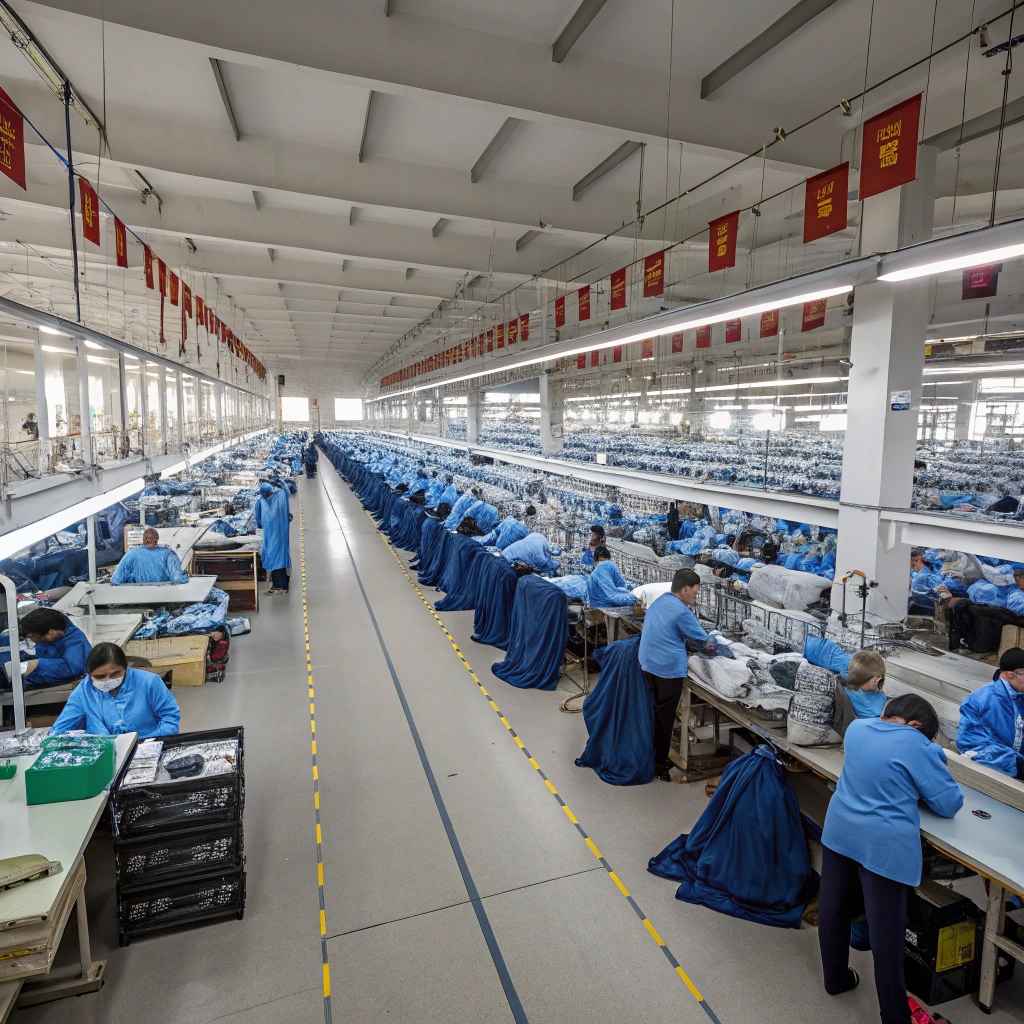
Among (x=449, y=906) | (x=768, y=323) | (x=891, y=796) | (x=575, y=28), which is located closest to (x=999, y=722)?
(x=891, y=796)

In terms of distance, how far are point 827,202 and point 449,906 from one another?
517 centimetres

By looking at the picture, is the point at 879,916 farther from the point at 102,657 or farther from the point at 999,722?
the point at 102,657

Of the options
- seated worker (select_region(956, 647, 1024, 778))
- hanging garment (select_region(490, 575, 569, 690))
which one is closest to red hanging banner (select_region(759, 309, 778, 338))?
hanging garment (select_region(490, 575, 569, 690))

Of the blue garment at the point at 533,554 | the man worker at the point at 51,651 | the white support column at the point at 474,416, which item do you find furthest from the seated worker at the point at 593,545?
the white support column at the point at 474,416

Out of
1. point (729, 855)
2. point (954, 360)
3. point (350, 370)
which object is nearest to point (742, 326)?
point (954, 360)

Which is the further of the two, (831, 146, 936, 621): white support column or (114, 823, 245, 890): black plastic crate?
(831, 146, 936, 621): white support column

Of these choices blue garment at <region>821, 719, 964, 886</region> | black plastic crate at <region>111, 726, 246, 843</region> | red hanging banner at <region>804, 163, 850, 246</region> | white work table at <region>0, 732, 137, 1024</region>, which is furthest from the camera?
red hanging banner at <region>804, 163, 850, 246</region>

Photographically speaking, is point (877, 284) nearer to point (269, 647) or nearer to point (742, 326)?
point (742, 326)

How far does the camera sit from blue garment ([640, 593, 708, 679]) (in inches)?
173

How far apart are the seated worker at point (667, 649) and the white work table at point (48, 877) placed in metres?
3.39

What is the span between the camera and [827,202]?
4.39 m

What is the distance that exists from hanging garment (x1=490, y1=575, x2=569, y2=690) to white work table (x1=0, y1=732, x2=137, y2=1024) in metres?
3.93

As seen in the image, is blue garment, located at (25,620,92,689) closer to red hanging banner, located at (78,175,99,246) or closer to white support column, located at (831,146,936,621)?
red hanging banner, located at (78,175,99,246)

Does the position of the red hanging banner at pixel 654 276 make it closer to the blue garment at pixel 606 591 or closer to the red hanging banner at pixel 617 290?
the red hanging banner at pixel 617 290
